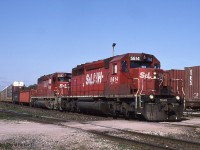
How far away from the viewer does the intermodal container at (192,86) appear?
2612 cm

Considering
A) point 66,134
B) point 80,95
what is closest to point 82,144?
point 66,134

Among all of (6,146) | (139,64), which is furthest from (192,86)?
(6,146)

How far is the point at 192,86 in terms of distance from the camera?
26.8m

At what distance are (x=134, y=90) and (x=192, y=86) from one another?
27.6 feet

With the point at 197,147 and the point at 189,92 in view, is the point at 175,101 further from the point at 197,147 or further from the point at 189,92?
the point at 197,147

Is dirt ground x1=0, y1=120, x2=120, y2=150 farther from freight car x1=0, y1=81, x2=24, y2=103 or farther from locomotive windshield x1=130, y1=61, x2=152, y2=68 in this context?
freight car x1=0, y1=81, x2=24, y2=103

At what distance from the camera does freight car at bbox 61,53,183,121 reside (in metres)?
18.9

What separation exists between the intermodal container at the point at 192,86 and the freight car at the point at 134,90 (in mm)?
6320

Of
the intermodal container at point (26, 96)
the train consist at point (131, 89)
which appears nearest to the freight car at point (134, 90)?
the train consist at point (131, 89)

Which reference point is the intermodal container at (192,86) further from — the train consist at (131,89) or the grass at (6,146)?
the grass at (6,146)

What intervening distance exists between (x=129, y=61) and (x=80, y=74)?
26.9ft

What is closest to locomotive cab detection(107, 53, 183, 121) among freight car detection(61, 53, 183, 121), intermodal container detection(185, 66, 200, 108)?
freight car detection(61, 53, 183, 121)

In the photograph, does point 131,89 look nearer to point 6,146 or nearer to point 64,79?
point 6,146

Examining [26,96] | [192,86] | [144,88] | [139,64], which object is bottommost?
[26,96]
